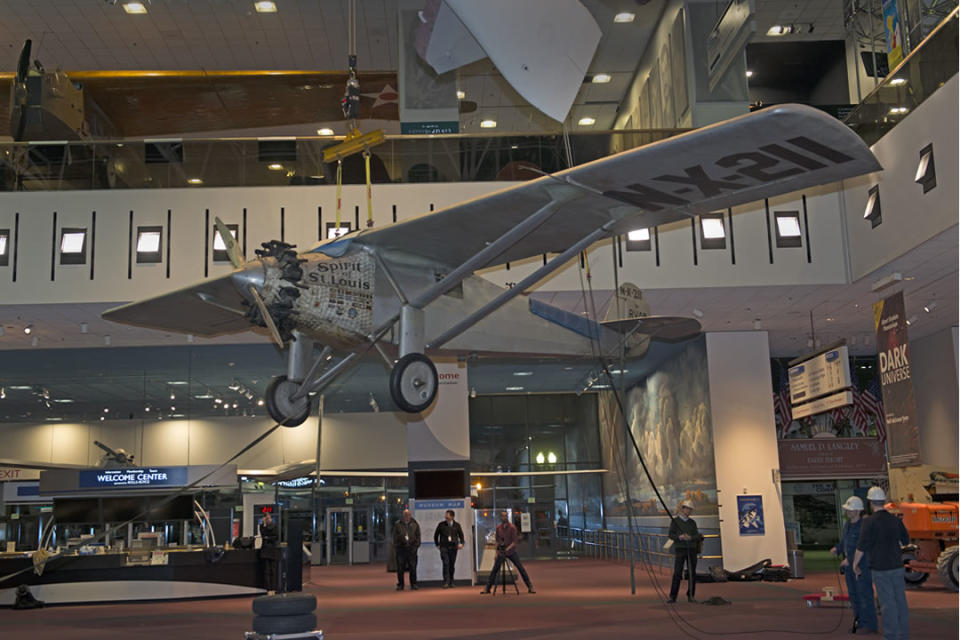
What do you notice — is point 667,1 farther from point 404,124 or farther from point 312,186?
point 312,186

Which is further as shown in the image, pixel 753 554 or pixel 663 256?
pixel 753 554

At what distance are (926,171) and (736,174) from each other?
19.3 ft

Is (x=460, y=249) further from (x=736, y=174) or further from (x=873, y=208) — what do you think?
(x=873, y=208)

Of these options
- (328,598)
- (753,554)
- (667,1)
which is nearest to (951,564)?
(753,554)

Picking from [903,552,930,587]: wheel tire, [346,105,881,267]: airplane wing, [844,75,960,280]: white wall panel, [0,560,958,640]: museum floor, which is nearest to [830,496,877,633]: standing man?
[0,560,958,640]: museum floor

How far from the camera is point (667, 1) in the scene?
55.3ft

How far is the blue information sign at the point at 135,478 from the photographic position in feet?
51.1

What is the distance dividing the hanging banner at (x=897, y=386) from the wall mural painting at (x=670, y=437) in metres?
4.26

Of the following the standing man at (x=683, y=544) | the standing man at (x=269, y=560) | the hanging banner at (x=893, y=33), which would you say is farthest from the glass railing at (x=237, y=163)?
the standing man at (x=269, y=560)

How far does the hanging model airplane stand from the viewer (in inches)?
265

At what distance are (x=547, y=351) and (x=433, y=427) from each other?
6.73 m

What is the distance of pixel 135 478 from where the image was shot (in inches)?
614

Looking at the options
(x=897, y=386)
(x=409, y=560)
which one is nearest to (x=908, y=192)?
(x=897, y=386)

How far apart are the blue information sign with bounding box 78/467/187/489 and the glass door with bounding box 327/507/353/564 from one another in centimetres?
1049
